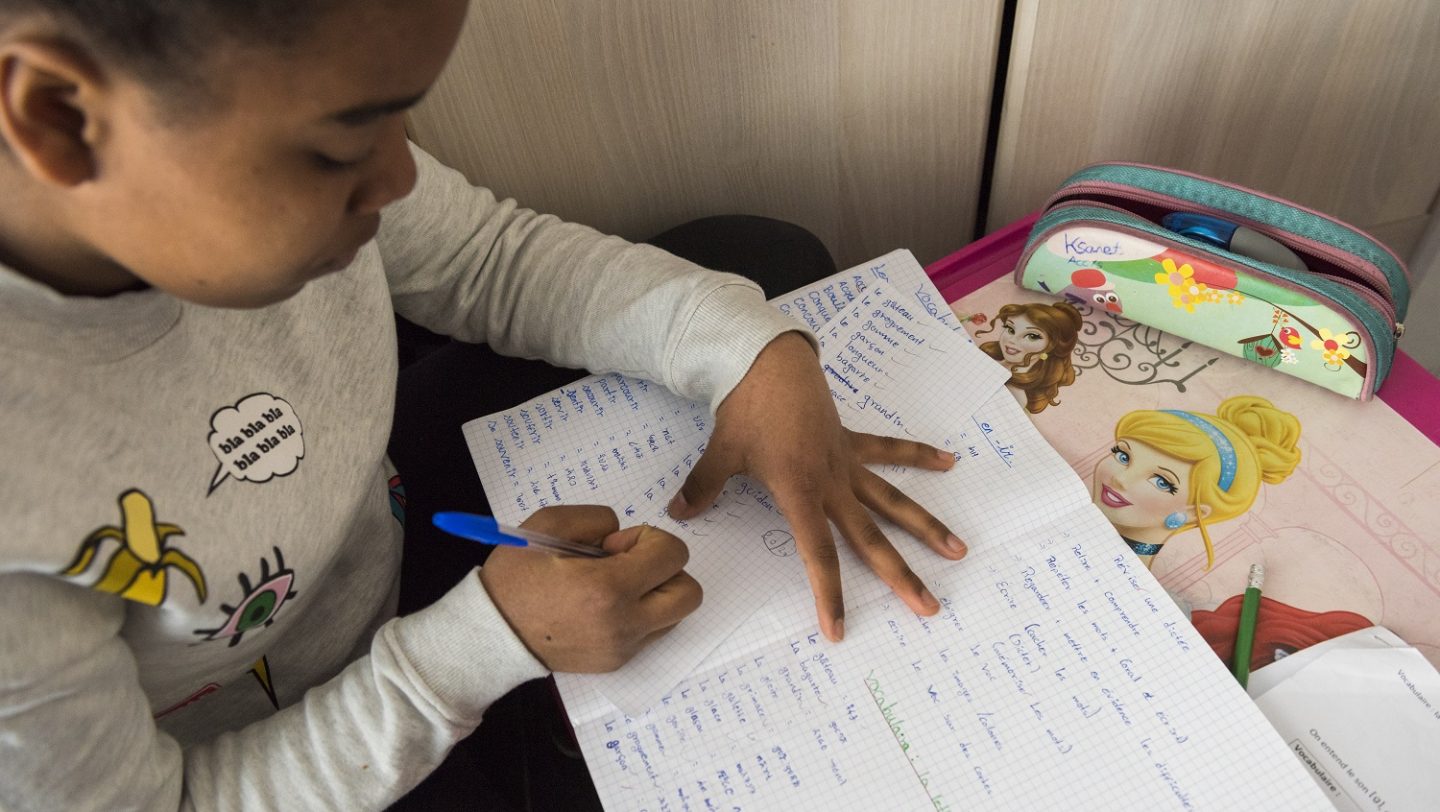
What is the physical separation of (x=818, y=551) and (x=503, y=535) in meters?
0.18

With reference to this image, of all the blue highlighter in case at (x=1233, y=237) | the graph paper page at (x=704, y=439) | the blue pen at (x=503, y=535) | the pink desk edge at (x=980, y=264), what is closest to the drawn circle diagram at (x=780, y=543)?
the graph paper page at (x=704, y=439)

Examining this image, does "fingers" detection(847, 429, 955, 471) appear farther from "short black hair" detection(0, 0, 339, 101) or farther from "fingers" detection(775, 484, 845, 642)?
"short black hair" detection(0, 0, 339, 101)

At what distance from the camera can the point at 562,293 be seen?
2.35 feet

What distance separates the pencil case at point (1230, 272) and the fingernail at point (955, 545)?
0.24 meters

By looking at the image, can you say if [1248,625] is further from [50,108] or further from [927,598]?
[50,108]

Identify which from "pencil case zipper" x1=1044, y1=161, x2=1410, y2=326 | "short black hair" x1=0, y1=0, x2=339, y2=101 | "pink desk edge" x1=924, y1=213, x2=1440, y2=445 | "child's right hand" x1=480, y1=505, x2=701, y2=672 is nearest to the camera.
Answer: "short black hair" x1=0, y1=0, x2=339, y2=101

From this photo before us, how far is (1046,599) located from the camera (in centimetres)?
56

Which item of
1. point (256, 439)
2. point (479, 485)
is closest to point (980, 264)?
point (479, 485)

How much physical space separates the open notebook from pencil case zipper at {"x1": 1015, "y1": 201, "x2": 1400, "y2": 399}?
6.6 inches

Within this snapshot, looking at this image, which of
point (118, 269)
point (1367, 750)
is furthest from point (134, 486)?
point (1367, 750)

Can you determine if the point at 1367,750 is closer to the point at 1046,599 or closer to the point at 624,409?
the point at 1046,599

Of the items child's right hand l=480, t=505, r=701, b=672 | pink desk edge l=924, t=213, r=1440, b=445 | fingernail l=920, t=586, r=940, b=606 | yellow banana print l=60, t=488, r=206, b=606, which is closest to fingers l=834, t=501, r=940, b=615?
fingernail l=920, t=586, r=940, b=606

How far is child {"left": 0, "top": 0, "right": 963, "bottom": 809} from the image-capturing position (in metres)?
0.35

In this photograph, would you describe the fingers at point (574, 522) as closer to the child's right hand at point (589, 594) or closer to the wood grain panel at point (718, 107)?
the child's right hand at point (589, 594)
